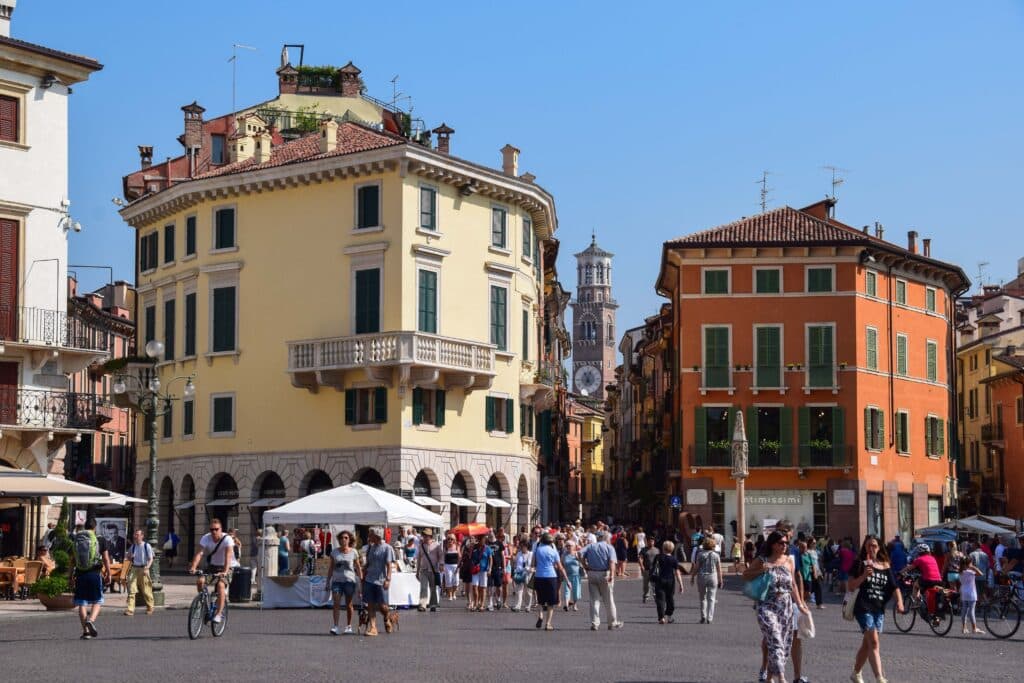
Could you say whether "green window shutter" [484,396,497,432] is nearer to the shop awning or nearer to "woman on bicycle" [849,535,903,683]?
the shop awning

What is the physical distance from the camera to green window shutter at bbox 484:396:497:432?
54.1m

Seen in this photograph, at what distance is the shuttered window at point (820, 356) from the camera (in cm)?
6250

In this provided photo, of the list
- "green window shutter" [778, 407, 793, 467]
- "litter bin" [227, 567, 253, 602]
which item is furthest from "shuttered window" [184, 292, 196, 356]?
"green window shutter" [778, 407, 793, 467]

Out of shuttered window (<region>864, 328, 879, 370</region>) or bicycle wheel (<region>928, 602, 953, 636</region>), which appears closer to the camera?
bicycle wheel (<region>928, 602, 953, 636</region>)

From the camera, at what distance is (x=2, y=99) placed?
37.1m

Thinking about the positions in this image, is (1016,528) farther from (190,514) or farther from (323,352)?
(190,514)

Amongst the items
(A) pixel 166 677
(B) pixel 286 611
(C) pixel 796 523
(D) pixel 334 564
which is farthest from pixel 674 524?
(A) pixel 166 677

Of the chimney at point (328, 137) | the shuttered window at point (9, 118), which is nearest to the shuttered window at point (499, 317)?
the chimney at point (328, 137)

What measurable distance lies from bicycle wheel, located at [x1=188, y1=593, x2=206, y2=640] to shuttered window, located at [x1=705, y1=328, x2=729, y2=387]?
39.6m

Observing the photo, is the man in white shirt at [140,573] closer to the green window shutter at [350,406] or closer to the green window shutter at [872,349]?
the green window shutter at [350,406]

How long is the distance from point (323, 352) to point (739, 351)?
740 inches

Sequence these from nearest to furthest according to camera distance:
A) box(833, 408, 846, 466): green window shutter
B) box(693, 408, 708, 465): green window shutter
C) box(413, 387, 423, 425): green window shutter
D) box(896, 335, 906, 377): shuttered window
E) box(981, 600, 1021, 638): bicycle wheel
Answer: box(981, 600, 1021, 638): bicycle wheel < box(413, 387, 423, 425): green window shutter < box(833, 408, 846, 466): green window shutter < box(693, 408, 708, 465): green window shutter < box(896, 335, 906, 377): shuttered window

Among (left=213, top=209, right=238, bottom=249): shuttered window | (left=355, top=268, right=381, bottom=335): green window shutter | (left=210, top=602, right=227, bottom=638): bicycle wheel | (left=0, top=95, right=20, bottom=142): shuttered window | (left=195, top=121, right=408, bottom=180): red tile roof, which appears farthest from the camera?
(left=213, top=209, right=238, bottom=249): shuttered window

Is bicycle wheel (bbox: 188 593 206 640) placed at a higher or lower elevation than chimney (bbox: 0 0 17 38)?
lower
